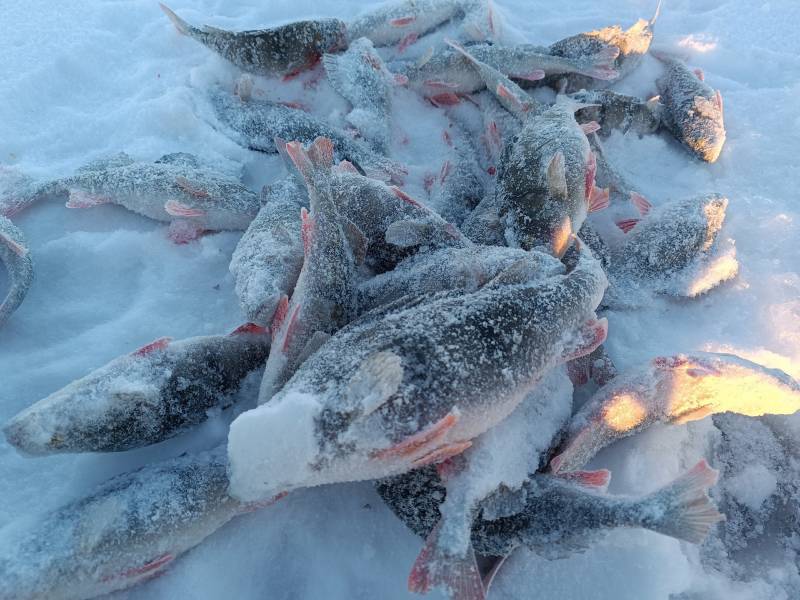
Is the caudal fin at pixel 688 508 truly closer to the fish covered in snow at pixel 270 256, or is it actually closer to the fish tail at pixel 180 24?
the fish covered in snow at pixel 270 256

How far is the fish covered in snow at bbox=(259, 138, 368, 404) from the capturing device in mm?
2422

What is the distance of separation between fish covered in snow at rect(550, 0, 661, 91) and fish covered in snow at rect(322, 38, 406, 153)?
1.39 meters

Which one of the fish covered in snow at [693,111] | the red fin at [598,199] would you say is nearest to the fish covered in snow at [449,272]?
the red fin at [598,199]

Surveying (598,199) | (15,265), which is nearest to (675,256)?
(598,199)

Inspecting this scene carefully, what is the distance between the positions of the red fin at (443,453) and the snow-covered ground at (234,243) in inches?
19.2

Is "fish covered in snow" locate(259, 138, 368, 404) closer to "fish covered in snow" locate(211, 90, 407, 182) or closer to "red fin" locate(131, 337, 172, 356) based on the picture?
"red fin" locate(131, 337, 172, 356)

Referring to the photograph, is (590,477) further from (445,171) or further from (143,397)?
(445,171)

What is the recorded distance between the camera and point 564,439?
8.31 ft

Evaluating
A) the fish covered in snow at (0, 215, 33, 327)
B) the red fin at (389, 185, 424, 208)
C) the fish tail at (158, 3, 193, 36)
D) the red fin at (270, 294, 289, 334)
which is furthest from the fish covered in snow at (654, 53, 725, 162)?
the fish covered in snow at (0, 215, 33, 327)

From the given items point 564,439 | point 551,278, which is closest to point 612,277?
point 551,278

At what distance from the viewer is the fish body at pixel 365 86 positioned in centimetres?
399

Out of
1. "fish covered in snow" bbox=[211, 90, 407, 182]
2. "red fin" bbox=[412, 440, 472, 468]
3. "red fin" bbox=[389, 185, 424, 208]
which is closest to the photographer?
"red fin" bbox=[412, 440, 472, 468]

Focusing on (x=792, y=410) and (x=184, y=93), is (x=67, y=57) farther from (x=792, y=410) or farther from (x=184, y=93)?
(x=792, y=410)

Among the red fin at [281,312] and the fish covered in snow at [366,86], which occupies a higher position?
the fish covered in snow at [366,86]
